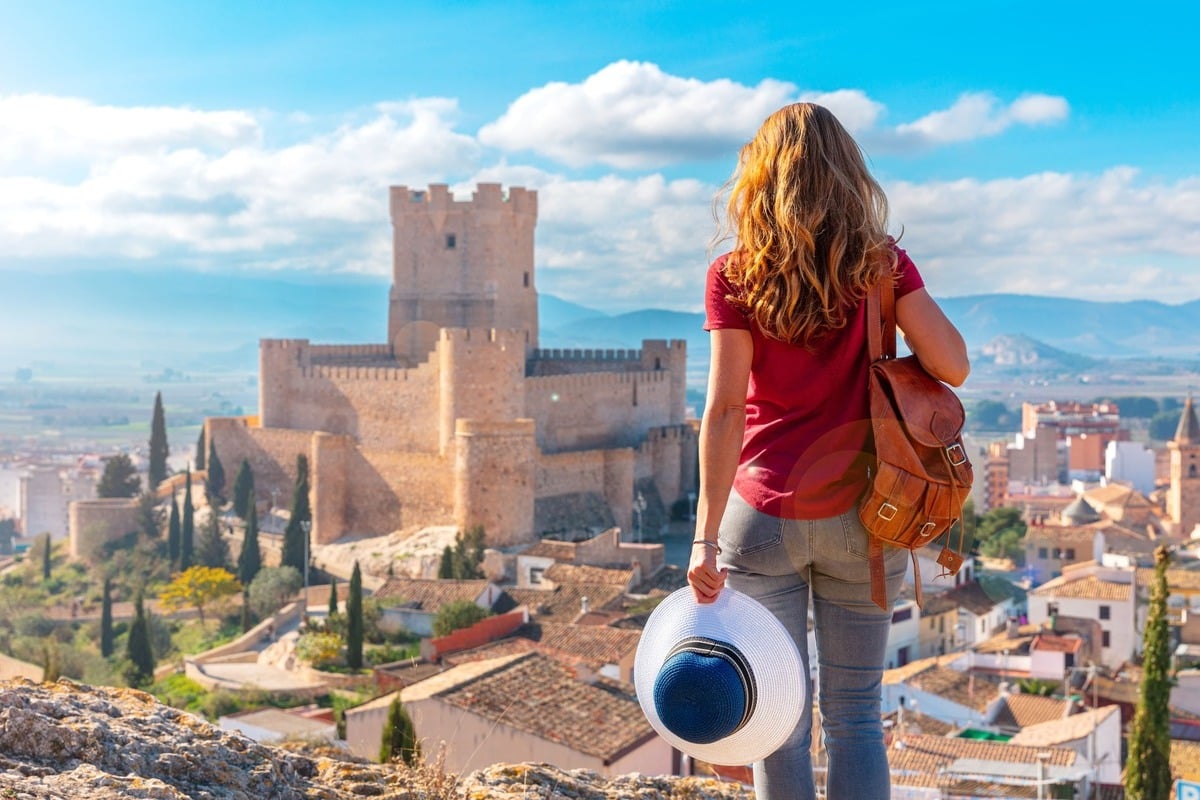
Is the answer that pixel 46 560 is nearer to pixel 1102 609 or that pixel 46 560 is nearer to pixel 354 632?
pixel 354 632

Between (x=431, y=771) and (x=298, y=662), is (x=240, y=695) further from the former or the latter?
(x=431, y=771)

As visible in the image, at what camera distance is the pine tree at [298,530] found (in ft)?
85.9

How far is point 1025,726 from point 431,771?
14.6m

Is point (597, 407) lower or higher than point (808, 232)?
lower

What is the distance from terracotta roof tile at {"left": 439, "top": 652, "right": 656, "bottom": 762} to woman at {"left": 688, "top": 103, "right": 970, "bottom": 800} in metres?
6.75

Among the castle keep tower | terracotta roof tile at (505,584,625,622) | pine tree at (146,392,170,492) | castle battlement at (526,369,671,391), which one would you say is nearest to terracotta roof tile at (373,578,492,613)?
terracotta roof tile at (505,584,625,622)

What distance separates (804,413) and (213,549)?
27192mm

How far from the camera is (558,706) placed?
11.1 meters

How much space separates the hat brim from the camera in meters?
2.87

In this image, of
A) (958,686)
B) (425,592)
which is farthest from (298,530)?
(958,686)

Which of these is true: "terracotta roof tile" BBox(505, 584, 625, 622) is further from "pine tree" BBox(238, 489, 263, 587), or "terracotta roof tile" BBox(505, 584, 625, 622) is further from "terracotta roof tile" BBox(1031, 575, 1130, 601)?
"terracotta roof tile" BBox(1031, 575, 1130, 601)

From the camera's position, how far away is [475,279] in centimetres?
3241

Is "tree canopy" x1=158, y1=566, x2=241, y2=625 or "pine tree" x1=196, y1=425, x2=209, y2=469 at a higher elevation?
"pine tree" x1=196, y1=425, x2=209, y2=469

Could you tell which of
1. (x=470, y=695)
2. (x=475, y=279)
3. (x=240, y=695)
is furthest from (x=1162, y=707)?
(x=475, y=279)
